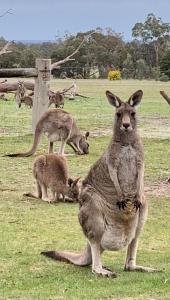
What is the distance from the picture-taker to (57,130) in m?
14.6

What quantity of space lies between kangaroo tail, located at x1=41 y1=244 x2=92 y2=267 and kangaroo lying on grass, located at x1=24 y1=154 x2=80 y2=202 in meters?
3.20

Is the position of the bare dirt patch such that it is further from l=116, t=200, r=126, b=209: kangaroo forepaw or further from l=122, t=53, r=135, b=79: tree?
l=122, t=53, r=135, b=79: tree

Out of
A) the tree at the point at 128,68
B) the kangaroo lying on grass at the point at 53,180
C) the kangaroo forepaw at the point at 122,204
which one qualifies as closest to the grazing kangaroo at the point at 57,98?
the kangaroo lying on grass at the point at 53,180

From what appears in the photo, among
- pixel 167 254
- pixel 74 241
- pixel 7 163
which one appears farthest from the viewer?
pixel 7 163

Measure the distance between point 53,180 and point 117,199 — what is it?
3871 millimetres

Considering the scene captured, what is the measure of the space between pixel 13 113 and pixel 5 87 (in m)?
6.42

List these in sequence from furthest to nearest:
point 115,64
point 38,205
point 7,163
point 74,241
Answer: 1. point 115,64
2. point 7,163
3. point 38,205
4. point 74,241

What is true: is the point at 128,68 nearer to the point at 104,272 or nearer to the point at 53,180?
the point at 53,180

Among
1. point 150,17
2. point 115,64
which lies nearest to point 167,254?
point 115,64

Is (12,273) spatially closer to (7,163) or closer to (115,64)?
(7,163)

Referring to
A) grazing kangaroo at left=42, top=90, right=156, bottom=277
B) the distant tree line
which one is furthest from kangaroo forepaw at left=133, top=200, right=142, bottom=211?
the distant tree line

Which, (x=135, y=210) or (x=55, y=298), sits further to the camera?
(x=135, y=210)

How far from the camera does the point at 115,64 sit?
70.8 metres

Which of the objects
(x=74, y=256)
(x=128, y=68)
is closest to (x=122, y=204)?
(x=74, y=256)
